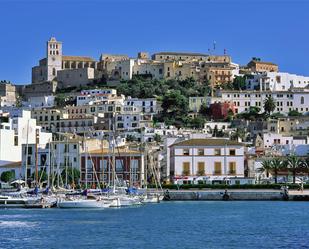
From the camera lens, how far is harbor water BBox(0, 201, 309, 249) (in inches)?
1635

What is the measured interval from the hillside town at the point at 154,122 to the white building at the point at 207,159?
10 centimetres

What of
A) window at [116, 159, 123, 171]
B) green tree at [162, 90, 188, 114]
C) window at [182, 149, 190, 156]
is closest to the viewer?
window at [182, 149, 190, 156]

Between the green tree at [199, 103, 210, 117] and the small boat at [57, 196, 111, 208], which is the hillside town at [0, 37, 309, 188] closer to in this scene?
the green tree at [199, 103, 210, 117]

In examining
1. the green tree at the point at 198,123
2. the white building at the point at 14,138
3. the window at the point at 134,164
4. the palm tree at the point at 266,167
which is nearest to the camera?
the palm tree at the point at 266,167

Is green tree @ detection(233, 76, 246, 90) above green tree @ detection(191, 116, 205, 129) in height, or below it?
above

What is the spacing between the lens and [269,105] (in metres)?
133

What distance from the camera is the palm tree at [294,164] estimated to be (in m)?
82.3

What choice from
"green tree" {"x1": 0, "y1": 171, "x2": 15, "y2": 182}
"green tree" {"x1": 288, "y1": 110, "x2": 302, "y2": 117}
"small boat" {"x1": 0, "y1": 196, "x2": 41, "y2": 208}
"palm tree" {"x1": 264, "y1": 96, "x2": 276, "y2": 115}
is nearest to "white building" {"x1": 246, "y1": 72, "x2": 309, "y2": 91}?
"green tree" {"x1": 288, "y1": 110, "x2": 302, "y2": 117}

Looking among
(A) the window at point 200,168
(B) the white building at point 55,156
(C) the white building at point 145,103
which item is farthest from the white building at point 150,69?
(A) the window at point 200,168

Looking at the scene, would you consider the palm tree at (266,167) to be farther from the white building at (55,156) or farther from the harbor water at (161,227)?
the white building at (55,156)

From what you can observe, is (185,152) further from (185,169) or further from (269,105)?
(269,105)

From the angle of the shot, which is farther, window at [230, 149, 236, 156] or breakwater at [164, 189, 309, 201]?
window at [230, 149, 236, 156]

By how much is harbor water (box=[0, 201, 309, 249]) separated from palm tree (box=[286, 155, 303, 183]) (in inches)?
523

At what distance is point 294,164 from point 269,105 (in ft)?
170
